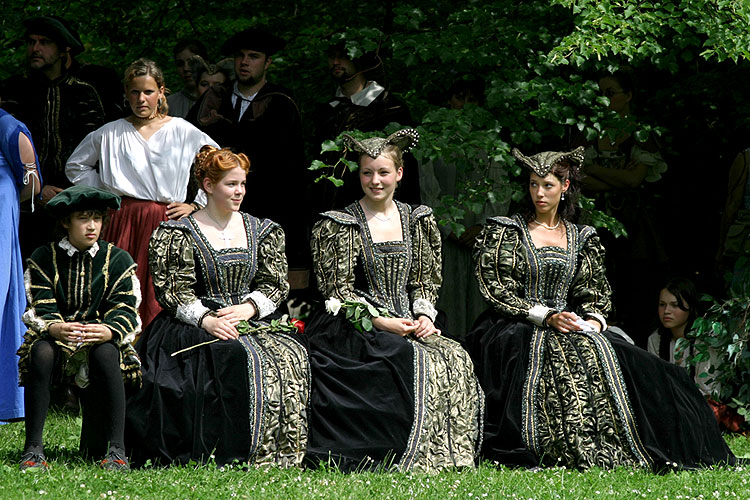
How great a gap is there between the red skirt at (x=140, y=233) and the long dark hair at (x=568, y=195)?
2.06 meters

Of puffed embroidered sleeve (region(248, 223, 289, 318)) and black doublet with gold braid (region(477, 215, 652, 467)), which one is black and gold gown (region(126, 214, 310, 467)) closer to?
puffed embroidered sleeve (region(248, 223, 289, 318))

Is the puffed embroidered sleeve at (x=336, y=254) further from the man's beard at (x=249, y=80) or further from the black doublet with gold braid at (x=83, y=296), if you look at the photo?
the man's beard at (x=249, y=80)

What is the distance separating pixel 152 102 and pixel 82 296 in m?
1.56

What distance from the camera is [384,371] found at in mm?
5445

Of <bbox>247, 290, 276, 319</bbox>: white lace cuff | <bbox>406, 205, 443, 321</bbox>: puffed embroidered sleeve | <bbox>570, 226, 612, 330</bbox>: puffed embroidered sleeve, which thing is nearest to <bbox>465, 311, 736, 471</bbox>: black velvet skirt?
<bbox>570, 226, 612, 330</bbox>: puffed embroidered sleeve

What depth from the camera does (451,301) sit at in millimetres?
7324

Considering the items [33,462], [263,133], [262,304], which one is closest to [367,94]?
[263,133]

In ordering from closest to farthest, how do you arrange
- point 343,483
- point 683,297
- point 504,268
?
point 343,483
point 504,268
point 683,297

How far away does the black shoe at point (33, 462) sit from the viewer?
16.0ft

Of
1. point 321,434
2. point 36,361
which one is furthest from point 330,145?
point 36,361

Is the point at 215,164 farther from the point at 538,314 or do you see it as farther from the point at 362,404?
the point at 538,314

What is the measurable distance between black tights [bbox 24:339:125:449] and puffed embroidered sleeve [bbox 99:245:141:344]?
104 millimetres

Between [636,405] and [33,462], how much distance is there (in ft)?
9.35

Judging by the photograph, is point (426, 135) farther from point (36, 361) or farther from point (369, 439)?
point (36, 361)
